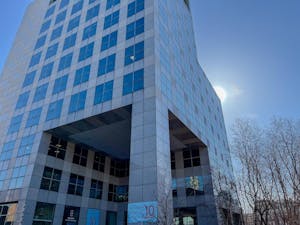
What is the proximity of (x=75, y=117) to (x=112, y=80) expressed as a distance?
592cm

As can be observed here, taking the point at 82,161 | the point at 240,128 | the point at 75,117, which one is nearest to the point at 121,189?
the point at 82,161

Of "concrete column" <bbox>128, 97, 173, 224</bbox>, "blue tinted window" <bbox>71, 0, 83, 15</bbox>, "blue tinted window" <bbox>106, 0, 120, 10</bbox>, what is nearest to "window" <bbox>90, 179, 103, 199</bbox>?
"concrete column" <bbox>128, 97, 173, 224</bbox>

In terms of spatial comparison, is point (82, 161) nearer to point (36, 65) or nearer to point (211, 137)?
point (36, 65)

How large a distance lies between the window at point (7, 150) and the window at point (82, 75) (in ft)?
37.9

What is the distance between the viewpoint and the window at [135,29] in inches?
1005

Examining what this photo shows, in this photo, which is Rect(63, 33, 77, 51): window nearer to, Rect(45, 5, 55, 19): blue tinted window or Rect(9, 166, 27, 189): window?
Rect(45, 5, 55, 19): blue tinted window

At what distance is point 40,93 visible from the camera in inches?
1226

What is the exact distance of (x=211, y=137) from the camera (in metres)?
35.4

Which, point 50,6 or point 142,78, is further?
point 50,6

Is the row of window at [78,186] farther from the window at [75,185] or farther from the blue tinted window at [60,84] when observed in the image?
the blue tinted window at [60,84]

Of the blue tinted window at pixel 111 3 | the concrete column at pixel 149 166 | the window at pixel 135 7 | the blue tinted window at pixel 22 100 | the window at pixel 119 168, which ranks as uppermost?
the blue tinted window at pixel 111 3

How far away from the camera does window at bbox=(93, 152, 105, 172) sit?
110 feet

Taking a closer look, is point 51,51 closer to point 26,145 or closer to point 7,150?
point 26,145

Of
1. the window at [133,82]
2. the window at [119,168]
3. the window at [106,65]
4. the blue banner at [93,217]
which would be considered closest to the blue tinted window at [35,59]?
the window at [106,65]
